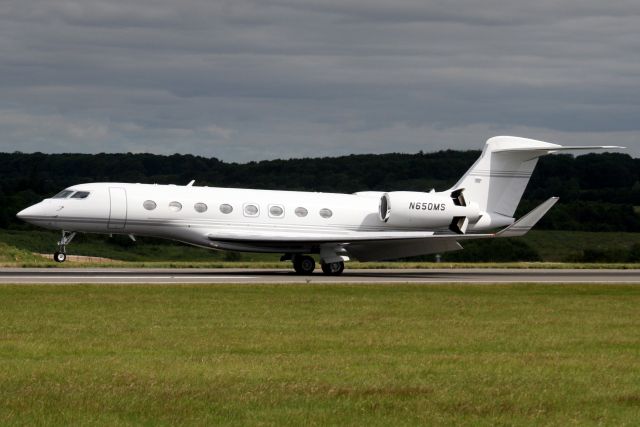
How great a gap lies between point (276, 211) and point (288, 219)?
0.48m

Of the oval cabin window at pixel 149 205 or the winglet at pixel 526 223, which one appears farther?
the winglet at pixel 526 223

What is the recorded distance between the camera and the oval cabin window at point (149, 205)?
35562 mm

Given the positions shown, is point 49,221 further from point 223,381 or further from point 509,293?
point 223,381

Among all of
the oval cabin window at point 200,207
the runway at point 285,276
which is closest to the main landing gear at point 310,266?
the runway at point 285,276

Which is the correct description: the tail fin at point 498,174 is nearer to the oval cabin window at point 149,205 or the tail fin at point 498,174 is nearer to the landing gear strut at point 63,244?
the oval cabin window at point 149,205

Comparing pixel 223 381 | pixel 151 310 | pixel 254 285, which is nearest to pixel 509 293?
pixel 254 285

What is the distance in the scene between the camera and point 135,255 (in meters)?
62.3

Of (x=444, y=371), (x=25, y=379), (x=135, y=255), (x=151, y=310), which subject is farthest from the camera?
(x=135, y=255)

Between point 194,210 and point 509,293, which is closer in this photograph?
point 509,293

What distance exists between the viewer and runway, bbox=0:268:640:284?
3200 cm

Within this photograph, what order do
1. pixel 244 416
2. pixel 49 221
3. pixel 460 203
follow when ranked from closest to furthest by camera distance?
1. pixel 244 416
2. pixel 49 221
3. pixel 460 203

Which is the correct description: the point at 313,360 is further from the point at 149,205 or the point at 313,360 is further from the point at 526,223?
the point at 526,223

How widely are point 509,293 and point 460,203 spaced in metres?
10.5

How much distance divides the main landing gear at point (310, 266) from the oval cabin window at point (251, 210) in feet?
6.86
